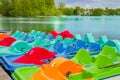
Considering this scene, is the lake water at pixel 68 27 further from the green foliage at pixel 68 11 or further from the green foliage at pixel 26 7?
the green foliage at pixel 68 11

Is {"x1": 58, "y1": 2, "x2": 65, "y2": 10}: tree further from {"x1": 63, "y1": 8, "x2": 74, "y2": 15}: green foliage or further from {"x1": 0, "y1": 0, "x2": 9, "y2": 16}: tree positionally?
{"x1": 0, "y1": 0, "x2": 9, "y2": 16}: tree

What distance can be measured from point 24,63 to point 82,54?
3.98 ft

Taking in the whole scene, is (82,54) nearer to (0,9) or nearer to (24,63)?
(24,63)

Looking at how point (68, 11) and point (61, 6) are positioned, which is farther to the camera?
point (68, 11)

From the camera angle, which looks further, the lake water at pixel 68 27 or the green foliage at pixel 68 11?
the green foliage at pixel 68 11

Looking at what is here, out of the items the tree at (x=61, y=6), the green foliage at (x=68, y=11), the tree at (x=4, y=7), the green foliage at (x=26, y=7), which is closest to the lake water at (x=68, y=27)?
the green foliage at (x=26, y=7)

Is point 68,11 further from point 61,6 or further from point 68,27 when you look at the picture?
point 68,27

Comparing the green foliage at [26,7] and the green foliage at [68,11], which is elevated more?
the green foliage at [26,7]

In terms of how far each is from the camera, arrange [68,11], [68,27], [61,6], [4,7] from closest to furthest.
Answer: [68,27], [4,7], [61,6], [68,11]

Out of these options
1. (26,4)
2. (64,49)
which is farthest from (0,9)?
(64,49)

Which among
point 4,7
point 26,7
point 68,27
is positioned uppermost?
point 4,7

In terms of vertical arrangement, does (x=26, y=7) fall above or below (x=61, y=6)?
above

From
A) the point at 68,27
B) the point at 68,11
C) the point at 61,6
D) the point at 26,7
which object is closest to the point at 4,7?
the point at 26,7

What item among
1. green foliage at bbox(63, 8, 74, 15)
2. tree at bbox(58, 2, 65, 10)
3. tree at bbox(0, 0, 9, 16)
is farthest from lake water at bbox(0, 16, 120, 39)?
green foliage at bbox(63, 8, 74, 15)
